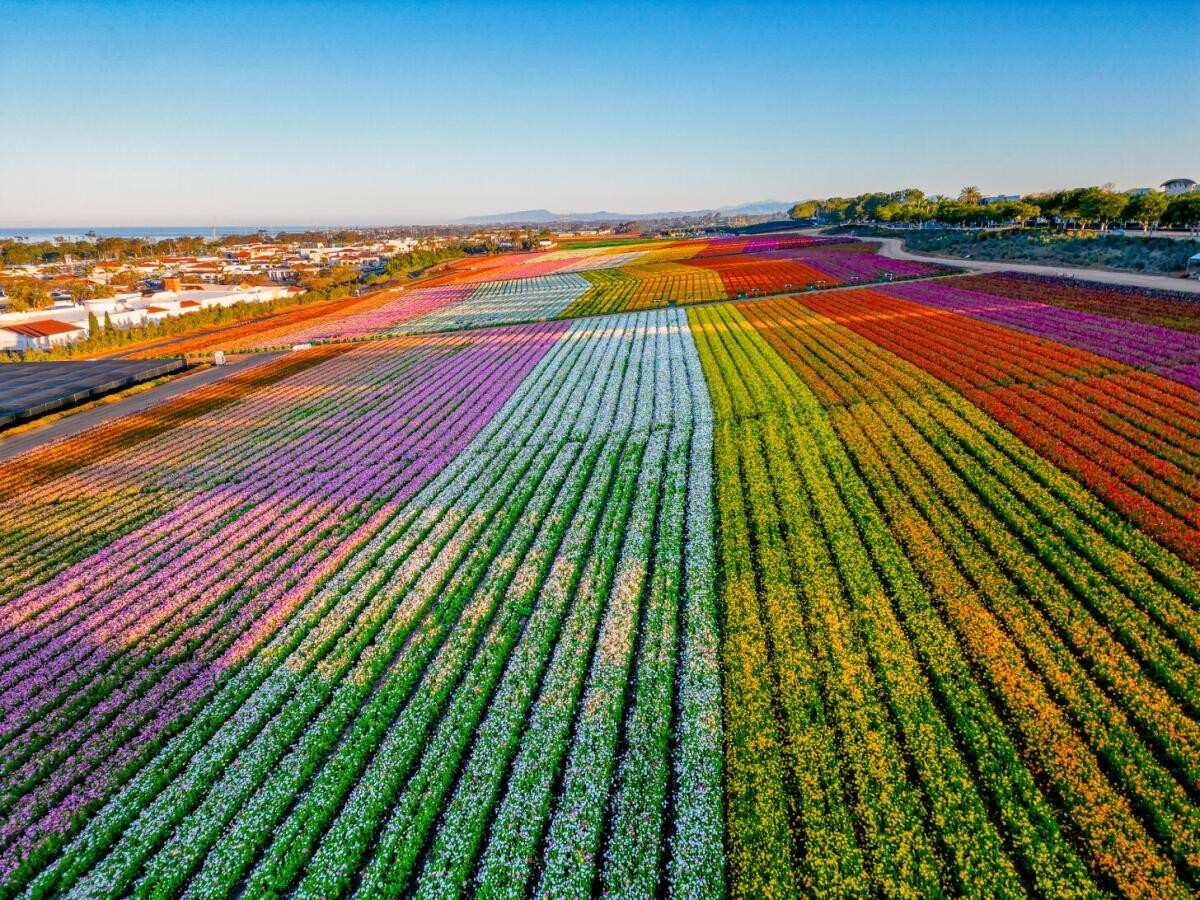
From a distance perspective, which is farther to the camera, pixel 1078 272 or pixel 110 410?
pixel 1078 272

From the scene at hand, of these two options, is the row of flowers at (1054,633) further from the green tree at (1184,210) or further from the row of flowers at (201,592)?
the green tree at (1184,210)

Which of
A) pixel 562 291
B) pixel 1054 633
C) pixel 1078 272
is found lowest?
pixel 1054 633

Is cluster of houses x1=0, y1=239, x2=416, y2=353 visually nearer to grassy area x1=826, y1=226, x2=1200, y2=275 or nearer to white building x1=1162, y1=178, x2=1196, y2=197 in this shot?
grassy area x1=826, y1=226, x2=1200, y2=275

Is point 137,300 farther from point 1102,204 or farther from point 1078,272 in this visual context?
point 1102,204

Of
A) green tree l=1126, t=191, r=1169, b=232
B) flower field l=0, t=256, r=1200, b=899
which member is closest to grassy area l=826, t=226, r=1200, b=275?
green tree l=1126, t=191, r=1169, b=232

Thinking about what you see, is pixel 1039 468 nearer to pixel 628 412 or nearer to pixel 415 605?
pixel 628 412

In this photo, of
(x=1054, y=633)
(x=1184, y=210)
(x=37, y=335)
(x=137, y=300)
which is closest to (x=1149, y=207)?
(x=1184, y=210)

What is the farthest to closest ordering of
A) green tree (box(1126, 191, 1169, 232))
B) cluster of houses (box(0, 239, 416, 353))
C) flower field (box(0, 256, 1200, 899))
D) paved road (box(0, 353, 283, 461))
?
green tree (box(1126, 191, 1169, 232)) < cluster of houses (box(0, 239, 416, 353)) < paved road (box(0, 353, 283, 461)) < flower field (box(0, 256, 1200, 899))
